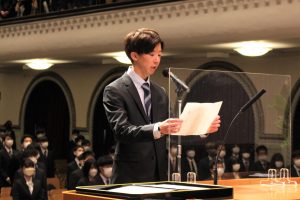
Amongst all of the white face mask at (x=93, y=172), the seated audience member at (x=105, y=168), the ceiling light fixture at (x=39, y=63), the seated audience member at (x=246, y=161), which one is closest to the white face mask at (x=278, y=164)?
the seated audience member at (x=246, y=161)

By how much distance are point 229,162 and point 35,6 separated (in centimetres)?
1281

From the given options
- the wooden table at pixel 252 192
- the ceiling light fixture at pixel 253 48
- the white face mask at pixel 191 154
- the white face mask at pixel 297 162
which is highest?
the ceiling light fixture at pixel 253 48

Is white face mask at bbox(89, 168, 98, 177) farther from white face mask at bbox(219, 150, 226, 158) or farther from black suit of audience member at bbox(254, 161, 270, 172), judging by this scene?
white face mask at bbox(219, 150, 226, 158)

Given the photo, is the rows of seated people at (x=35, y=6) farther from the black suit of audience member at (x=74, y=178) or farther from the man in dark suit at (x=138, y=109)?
the man in dark suit at (x=138, y=109)

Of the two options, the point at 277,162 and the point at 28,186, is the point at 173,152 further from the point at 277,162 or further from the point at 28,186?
the point at 28,186

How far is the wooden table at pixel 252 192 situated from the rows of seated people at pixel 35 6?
36.0ft

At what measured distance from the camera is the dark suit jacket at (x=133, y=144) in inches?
147

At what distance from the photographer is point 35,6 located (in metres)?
16.2

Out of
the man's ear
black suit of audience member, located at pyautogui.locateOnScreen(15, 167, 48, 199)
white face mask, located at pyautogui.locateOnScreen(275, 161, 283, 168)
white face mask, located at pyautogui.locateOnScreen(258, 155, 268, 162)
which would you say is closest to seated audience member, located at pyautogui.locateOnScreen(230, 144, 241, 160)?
white face mask, located at pyautogui.locateOnScreen(258, 155, 268, 162)

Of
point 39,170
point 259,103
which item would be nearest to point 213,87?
point 259,103

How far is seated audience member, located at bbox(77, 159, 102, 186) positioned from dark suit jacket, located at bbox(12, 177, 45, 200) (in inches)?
24.7

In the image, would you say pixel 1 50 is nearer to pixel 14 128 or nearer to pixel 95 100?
pixel 95 100

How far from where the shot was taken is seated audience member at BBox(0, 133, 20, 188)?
13.4 meters

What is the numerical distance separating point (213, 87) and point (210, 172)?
465 millimetres
